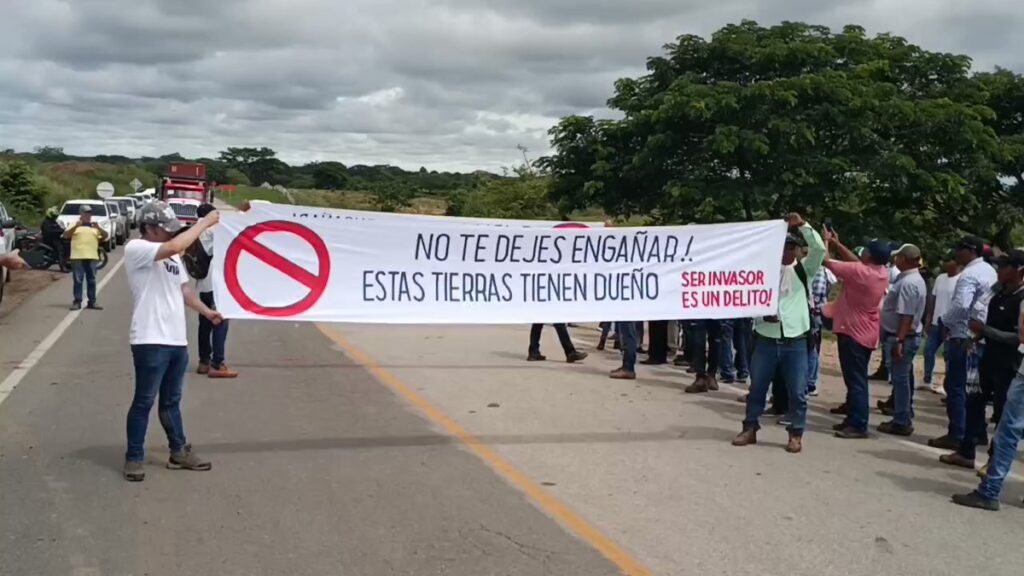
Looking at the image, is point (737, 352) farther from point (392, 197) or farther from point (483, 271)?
point (392, 197)

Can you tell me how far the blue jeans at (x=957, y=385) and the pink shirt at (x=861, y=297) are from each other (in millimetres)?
660

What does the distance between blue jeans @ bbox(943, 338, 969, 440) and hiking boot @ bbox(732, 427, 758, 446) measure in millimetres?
1685

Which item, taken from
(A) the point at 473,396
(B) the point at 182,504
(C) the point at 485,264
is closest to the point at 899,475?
(C) the point at 485,264

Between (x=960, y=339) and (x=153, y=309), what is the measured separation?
6318 mm

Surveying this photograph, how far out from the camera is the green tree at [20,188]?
160 feet

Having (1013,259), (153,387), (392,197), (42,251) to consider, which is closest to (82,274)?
(42,251)

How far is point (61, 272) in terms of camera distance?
2442 centimetres

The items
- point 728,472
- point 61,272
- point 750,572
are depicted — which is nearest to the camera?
point 750,572

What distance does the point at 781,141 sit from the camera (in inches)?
691

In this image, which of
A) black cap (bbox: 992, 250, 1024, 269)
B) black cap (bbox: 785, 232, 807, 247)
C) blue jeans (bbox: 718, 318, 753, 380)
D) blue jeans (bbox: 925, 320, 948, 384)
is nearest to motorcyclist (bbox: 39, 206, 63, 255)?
blue jeans (bbox: 718, 318, 753, 380)

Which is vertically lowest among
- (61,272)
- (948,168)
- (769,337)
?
(61,272)

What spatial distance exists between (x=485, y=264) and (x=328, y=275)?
1312 mm

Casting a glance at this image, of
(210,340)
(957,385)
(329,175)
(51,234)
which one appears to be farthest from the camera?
(329,175)

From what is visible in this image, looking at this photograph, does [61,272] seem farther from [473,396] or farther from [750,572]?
[750,572]
